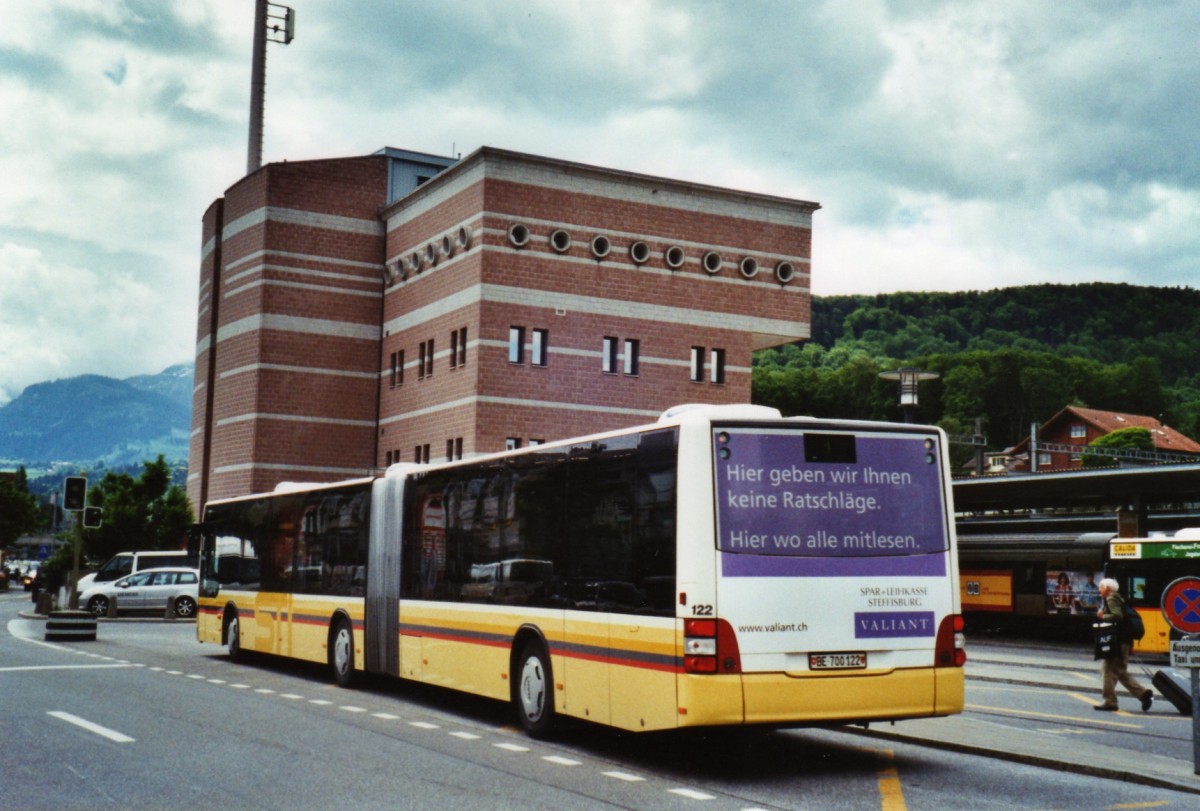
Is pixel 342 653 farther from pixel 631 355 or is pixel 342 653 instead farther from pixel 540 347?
pixel 631 355

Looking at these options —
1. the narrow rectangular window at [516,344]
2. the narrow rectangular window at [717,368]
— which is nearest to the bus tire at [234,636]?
the narrow rectangular window at [516,344]

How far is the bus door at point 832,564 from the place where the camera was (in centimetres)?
1038

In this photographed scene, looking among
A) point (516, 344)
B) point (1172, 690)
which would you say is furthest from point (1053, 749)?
point (516, 344)

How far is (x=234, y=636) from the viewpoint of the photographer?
890 inches

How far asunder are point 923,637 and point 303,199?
4509 cm

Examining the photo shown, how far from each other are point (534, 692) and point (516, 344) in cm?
3231

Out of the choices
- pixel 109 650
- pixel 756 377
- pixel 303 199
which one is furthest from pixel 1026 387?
pixel 109 650

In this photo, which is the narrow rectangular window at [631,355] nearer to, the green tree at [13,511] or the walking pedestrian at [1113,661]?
the walking pedestrian at [1113,661]

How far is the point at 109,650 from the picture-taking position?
82.7ft

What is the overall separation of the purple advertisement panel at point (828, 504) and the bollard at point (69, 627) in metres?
21.5

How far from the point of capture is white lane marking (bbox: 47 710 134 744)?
1189 cm

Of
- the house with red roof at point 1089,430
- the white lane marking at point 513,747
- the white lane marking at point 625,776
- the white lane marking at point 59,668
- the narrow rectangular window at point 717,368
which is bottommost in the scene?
the white lane marking at point 625,776

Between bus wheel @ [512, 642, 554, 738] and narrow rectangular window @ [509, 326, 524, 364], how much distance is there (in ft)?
104

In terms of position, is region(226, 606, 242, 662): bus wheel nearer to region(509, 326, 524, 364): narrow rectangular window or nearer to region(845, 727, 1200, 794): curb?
region(845, 727, 1200, 794): curb
